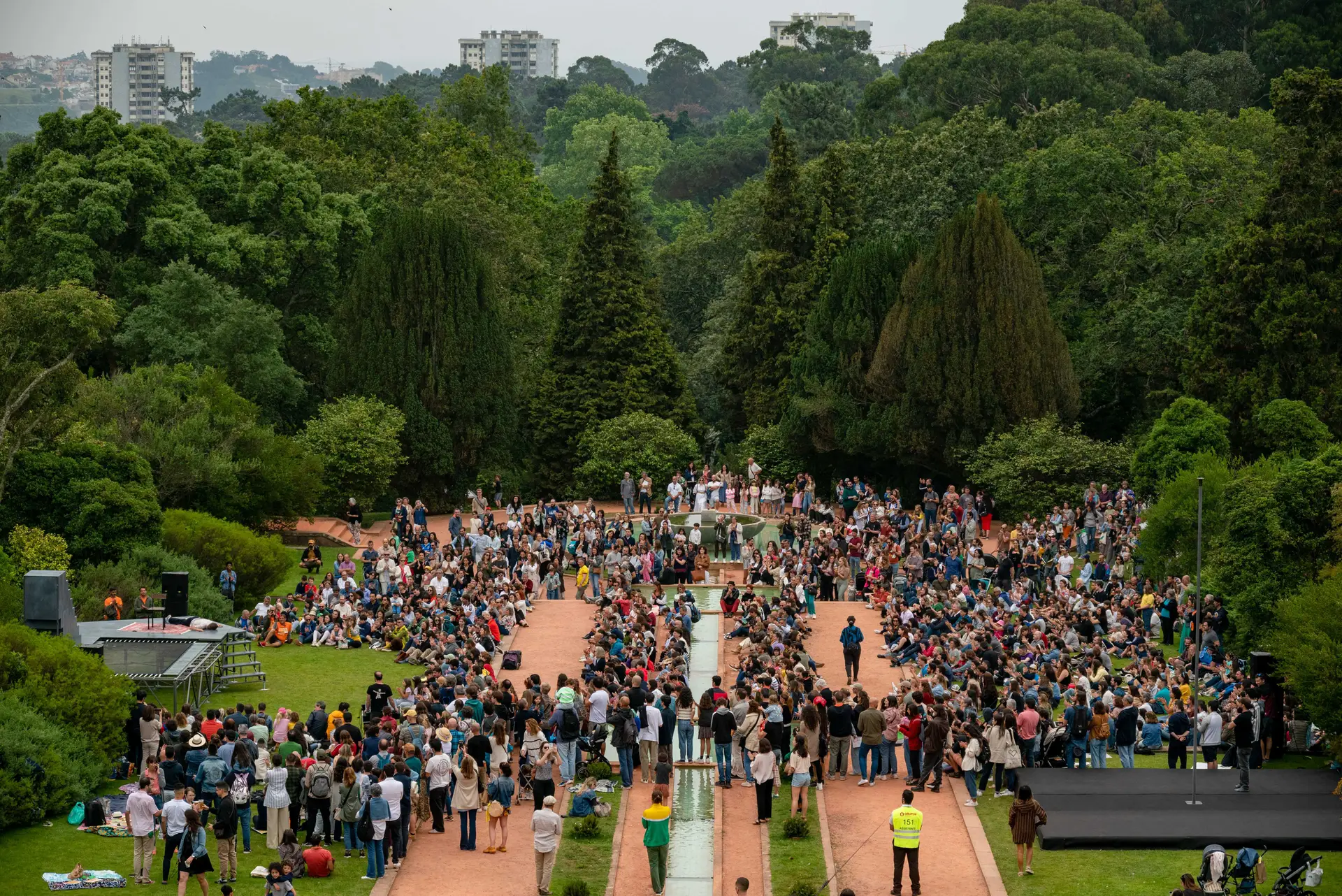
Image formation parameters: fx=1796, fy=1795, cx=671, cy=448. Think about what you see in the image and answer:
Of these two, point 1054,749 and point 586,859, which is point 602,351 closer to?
point 1054,749

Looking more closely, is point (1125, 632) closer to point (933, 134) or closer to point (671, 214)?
point (933, 134)

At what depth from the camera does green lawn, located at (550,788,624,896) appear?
2309 centimetres

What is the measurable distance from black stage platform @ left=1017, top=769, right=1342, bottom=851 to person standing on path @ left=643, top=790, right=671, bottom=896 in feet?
16.9

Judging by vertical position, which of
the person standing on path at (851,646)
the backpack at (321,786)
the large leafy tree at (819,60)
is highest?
the large leafy tree at (819,60)

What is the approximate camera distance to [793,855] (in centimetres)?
2391

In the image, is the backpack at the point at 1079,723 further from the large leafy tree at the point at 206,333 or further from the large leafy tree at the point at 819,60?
the large leafy tree at the point at 819,60

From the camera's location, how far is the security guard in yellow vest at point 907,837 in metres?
21.6

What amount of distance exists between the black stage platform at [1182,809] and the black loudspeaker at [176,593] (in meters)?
15.2

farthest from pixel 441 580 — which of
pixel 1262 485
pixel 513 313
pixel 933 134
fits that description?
pixel 933 134

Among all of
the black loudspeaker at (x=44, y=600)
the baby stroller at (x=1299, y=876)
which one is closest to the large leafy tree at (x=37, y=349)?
the black loudspeaker at (x=44, y=600)

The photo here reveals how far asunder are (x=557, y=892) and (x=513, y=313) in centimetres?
3878

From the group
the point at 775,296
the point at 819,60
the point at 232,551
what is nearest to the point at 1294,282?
the point at 775,296

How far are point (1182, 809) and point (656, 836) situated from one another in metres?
7.56

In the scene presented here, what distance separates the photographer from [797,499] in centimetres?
4875
